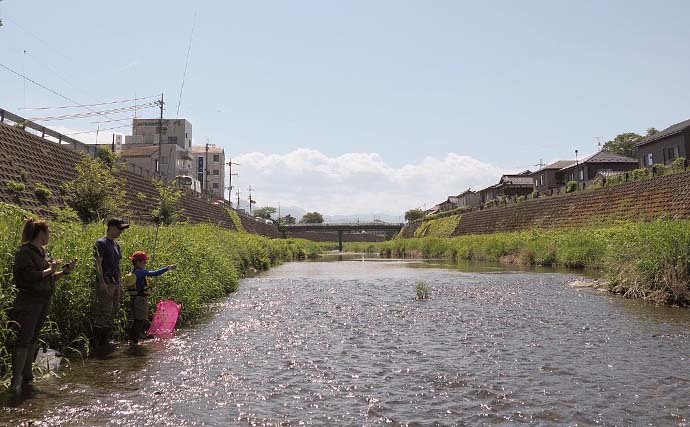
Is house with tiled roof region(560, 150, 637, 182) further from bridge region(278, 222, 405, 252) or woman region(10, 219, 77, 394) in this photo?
woman region(10, 219, 77, 394)

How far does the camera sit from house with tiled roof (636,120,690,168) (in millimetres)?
43750

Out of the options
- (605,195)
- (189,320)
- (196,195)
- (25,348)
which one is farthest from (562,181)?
(25,348)

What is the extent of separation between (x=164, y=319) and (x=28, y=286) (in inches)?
168

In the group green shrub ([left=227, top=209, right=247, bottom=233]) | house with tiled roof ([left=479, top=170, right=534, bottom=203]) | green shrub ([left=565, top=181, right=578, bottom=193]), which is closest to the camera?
green shrub ([left=565, top=181, right=578, bottom=193])

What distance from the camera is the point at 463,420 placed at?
17.9 ft

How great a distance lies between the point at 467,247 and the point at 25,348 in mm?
40822

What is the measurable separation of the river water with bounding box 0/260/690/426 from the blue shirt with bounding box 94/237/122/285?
122 centimetres

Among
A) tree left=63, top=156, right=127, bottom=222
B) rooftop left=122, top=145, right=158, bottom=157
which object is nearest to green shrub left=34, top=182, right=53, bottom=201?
tree left=63, top=156, right=127, bottom=222

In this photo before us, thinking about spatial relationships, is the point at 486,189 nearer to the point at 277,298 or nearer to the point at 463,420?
the point at 277,298

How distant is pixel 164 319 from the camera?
10.1 m

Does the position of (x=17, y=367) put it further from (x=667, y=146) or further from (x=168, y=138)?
(x=168, y=138)

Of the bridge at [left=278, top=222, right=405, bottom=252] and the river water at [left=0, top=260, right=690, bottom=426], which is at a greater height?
the bridge at [left=278, top=222, right=405, bottom=252]

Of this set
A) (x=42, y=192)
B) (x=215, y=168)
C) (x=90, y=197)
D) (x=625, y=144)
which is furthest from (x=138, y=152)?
(x=625, y=144)

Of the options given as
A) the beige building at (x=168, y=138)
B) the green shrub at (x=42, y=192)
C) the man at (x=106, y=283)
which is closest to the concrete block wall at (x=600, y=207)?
the man at (x=106, y=283)
